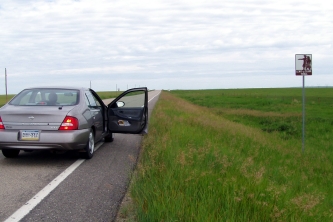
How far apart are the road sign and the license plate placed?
7.00m

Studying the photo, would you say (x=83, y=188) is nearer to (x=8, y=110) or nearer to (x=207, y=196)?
(x=207, y=196)

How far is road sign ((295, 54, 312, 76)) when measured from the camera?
11227mm

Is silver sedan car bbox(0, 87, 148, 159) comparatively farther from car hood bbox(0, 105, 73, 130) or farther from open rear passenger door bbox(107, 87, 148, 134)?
open rear passenger door bbox(107, 87, 148, 134)

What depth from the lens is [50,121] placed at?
7871mm

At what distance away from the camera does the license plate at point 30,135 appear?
779 cm

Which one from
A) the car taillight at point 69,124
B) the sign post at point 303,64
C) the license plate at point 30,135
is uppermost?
the sign post at point 303,64

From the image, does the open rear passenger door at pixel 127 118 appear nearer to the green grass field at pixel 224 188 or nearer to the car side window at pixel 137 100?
the car side window at pixel 137 100

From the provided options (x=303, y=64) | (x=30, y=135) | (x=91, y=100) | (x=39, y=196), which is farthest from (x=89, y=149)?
(x=303, y=64)

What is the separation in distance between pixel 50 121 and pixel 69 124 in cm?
36

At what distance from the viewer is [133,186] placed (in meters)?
5.72

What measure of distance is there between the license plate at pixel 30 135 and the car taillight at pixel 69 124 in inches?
17.8

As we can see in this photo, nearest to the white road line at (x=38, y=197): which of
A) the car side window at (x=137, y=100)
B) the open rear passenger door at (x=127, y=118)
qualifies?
the open rear passenger door at (x=127, y=118)

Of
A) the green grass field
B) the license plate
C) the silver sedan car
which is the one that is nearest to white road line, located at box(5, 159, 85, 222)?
the silver sedan car

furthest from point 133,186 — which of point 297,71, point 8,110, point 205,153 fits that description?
point 297,71
